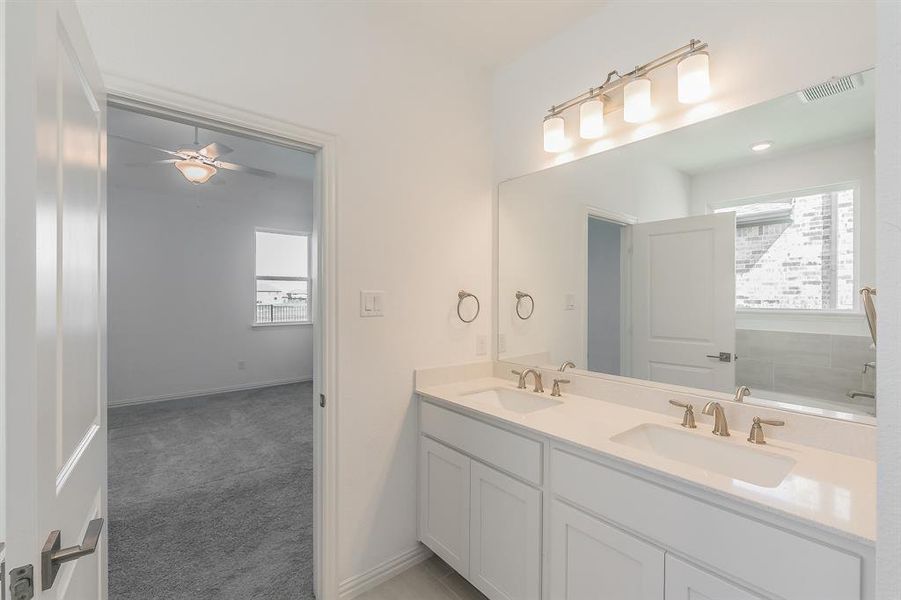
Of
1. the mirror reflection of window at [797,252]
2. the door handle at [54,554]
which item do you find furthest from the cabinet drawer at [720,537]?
the door handle at [54,554]

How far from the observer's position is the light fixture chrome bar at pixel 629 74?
154cm

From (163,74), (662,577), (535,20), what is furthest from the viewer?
(535,20)

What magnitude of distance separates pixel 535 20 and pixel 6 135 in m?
2.07

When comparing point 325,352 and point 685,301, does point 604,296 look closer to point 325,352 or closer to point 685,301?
point 685,301

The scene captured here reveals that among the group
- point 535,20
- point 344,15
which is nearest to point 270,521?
point 344,15

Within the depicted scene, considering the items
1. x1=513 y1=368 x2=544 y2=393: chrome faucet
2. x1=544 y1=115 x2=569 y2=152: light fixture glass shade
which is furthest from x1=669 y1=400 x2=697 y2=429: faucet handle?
x1=544 y1=115 x2=569 y2=152: light fixture glass shade

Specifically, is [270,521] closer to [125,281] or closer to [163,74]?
[163,74]

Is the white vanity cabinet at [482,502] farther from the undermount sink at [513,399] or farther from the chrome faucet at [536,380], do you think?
the chrome faucet at [536,380]

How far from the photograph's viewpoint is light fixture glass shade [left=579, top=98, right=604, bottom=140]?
5.93 feet

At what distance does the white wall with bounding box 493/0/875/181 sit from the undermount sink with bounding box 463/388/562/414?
1197 millimetres

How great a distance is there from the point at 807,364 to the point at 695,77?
42.9 inches

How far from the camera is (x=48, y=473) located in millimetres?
649

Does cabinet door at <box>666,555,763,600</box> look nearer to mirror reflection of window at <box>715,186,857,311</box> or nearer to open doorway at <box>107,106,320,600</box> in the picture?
mirror reflection of window at <box>715,186,857,311</box>

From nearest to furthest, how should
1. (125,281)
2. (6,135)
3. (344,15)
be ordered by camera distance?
(6,135), (344,15), (125,281)
